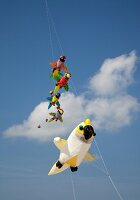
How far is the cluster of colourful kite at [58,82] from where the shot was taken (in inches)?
823

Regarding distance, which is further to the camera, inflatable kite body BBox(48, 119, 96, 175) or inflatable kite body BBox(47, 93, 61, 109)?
inflatable kite body BBox(47, 93, 61, 109)

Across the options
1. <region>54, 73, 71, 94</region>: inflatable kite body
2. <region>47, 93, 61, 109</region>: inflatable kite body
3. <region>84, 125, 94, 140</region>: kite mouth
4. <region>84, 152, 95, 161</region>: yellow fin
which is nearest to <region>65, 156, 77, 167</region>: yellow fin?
<region>84, 152, 95, 161</region>: yellow fin

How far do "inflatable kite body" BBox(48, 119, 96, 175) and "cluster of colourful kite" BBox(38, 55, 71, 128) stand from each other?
2521mm

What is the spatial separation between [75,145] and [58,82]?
165 inches

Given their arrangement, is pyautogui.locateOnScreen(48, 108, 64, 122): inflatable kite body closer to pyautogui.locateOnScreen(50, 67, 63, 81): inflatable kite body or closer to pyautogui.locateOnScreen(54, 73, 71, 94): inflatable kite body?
pyautogui.locateOnScreen(54, 73, 71, 94): inflatable kite body

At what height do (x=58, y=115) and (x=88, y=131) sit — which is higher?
(x=58, y=115)

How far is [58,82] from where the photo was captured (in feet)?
69.1

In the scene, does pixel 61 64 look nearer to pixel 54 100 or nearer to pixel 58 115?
pixel 54 100

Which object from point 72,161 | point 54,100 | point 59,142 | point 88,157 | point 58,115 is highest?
point 54,100

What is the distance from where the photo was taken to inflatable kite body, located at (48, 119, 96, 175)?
18641mm

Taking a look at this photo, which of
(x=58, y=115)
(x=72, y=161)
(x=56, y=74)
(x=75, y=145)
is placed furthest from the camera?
(x=58, y=115)

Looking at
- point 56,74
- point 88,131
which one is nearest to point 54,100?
point 56,74

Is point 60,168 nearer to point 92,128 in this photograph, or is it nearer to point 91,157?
point 91,157

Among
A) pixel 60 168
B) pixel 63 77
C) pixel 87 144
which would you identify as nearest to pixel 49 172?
pixel 60 168
